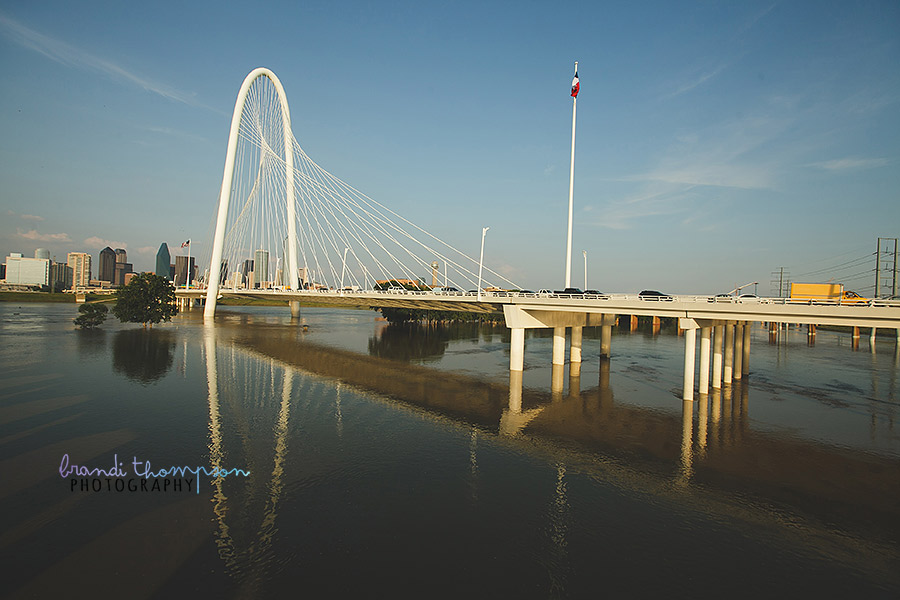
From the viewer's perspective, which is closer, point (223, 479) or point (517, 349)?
point (223, 479)

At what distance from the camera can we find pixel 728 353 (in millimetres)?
39562

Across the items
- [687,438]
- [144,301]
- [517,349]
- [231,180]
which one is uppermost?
[231,180]

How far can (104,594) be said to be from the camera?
10.1m

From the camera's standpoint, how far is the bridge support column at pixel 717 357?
35594 mm

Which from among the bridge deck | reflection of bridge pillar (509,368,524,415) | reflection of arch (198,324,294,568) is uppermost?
the bridge deck

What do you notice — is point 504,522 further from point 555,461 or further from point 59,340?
point 59,340

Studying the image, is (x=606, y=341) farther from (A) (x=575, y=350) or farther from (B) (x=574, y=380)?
(B) (x=574, y=380)

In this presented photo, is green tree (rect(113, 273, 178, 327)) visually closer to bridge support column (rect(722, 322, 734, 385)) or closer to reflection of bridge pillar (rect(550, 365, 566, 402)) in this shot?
reflection of bridge pillar (rect(550, 365, 566, 402))

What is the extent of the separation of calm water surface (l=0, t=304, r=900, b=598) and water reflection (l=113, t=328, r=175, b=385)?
3.70ft

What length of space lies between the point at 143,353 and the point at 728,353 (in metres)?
55.1

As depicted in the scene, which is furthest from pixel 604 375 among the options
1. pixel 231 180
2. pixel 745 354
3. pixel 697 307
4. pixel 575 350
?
pixel 231 180

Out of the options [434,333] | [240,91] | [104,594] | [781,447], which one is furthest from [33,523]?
[240,91]

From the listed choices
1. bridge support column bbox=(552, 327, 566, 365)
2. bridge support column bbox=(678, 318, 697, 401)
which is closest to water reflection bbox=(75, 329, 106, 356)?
bridge support column bbox=(552, 327, 566, 365)

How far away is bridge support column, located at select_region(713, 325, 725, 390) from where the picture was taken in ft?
117
